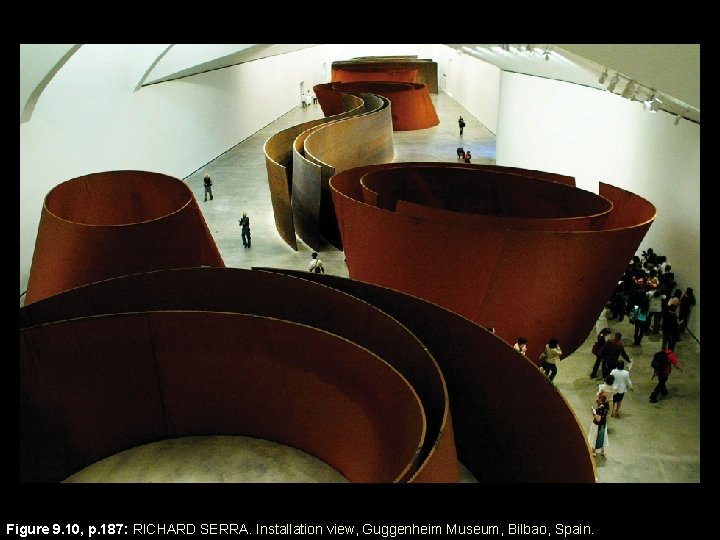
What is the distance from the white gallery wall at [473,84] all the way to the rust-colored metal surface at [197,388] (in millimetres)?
20848

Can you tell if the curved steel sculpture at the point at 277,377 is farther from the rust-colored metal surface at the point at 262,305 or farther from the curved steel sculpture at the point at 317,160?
the curved steel sculpture at the point at 317,160

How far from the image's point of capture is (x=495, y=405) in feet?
21.5

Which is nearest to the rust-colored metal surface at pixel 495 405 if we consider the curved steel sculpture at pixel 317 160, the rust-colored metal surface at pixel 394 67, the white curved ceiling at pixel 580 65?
the white curved ceiling at pixel 580 65

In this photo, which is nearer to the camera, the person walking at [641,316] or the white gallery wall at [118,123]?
the person walking at [641,316]

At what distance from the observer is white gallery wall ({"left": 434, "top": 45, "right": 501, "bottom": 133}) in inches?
1086

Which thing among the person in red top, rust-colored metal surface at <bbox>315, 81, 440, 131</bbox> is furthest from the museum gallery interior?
rust-colored metal surface at <bbox>315, 81, 440, 131</bbox>

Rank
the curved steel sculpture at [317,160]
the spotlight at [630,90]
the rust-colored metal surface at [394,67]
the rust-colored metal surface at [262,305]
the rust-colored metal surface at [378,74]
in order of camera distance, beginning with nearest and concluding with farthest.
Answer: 1. the rust-colored metal surface at [262,305]
2. the spotlight at [630,90]
3. the curved steel sculpture at [317,160]
4. the rust-colored metal surface at [378,74]
5. the rust-colored metal surface at [394,67]

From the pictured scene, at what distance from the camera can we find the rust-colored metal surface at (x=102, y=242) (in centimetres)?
862

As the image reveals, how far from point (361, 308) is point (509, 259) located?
2.78m

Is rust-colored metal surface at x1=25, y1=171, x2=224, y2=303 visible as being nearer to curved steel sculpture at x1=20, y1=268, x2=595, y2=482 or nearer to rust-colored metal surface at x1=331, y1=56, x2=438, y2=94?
curved steel sculpture at x1=20, y1=268, x2=595, y2=482

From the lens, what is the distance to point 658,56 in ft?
21.7

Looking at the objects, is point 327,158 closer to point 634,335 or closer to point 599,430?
point 634,335

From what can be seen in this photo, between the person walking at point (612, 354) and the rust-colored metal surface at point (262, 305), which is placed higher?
the rust-colored metal surface at point (262, 305)
